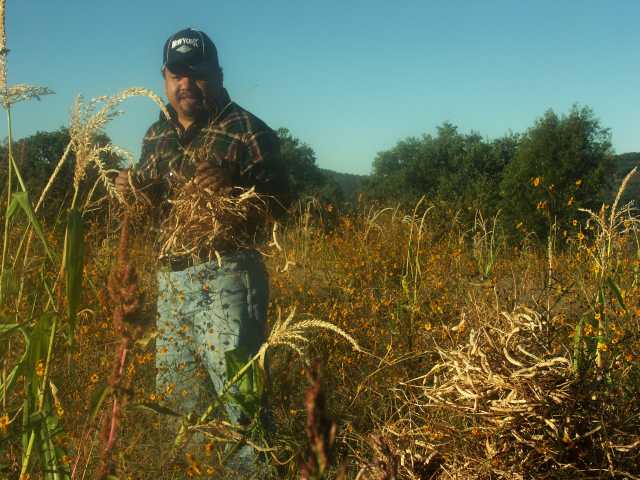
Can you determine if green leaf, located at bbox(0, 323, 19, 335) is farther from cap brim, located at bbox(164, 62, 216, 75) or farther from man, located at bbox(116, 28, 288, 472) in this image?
cap brim, located at bbox(164, 62, 216, 75)

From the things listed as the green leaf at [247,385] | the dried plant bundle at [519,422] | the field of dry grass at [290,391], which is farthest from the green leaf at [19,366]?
the dried plant bundle at [519,422]

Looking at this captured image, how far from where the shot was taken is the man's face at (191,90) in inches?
102

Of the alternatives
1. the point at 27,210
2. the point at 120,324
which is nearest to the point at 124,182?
the point at 27,210

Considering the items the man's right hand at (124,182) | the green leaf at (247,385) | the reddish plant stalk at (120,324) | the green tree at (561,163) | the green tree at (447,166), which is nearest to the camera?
the reddish plant stalk at (120,324)

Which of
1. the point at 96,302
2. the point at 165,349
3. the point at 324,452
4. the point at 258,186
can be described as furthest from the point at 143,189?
the point at 324,452

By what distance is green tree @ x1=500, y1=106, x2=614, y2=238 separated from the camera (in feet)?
33.6

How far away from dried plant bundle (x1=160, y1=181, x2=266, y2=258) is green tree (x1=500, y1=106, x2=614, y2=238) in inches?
313

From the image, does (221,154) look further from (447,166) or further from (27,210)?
(447,166)

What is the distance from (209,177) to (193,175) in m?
0.17

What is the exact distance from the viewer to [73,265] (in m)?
1.03

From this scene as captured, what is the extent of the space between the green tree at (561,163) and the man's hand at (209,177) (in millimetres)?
8094

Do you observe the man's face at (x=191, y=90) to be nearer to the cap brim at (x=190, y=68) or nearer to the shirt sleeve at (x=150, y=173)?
the cap brim at (x=190, y=68)

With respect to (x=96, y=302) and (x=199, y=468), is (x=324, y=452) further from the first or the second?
(x=96, y=302)

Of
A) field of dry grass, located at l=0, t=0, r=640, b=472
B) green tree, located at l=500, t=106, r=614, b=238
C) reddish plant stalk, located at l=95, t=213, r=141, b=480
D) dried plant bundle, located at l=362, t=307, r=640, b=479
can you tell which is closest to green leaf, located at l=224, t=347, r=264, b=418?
field of dry grass, located at l=0, t=0, r=640, b=472
